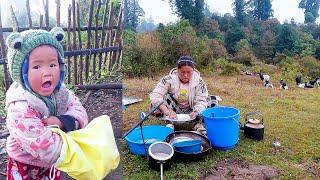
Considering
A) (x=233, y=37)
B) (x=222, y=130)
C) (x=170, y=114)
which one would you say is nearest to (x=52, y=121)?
(x=222, y=130)

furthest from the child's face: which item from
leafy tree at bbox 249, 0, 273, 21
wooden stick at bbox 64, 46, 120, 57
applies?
leafy tree at bbox 249, 0, 273, 21

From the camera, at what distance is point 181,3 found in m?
5.21

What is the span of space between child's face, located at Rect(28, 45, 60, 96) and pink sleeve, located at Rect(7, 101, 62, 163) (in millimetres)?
62

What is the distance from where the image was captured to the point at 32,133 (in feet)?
3.15

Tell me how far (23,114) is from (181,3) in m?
4.50

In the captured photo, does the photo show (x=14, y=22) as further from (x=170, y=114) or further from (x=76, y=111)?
(x=170, y=114)

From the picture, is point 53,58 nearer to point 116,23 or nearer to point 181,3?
point 116,23

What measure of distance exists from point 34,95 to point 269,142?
250 centimetres

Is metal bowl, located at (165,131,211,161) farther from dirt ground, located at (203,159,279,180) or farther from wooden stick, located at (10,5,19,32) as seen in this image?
wooden stick, located at (10,5,19,32)

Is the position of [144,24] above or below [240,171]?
above

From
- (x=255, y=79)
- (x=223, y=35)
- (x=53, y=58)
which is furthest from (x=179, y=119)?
(x=255, y=79)

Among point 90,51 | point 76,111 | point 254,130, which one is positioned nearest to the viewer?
point 76,111

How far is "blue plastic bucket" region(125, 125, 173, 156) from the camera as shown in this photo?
2.73 m

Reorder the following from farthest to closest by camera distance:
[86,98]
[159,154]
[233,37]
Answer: [233,37] → [159,154] → [86,98]
